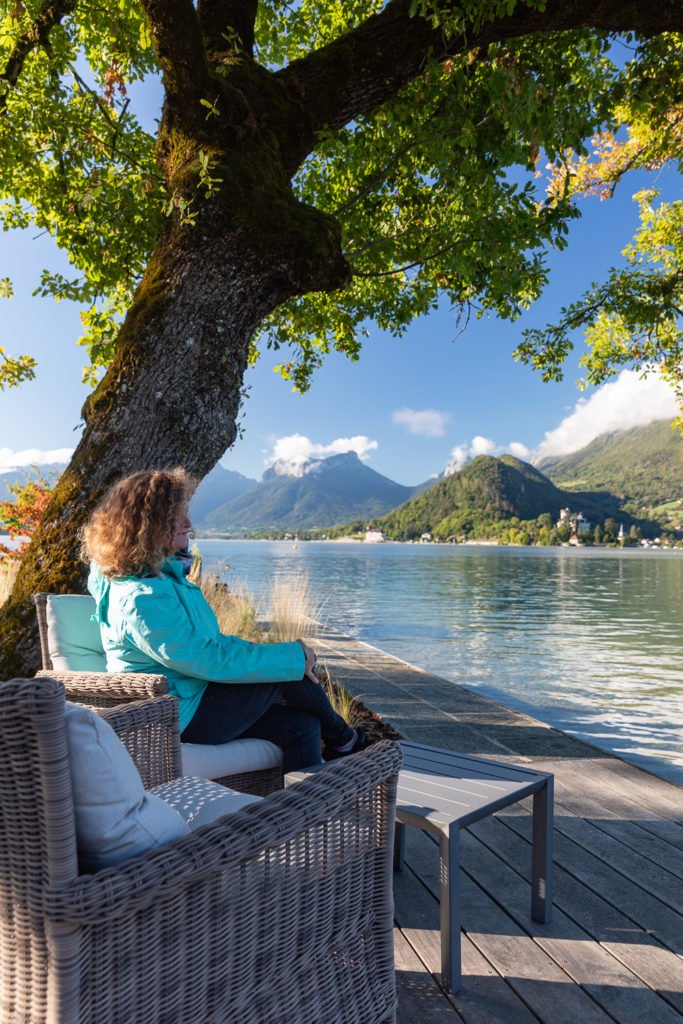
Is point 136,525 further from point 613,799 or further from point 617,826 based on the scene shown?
point 613,799

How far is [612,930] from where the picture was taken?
5.91 ft

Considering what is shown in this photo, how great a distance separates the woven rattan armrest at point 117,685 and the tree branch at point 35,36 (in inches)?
142

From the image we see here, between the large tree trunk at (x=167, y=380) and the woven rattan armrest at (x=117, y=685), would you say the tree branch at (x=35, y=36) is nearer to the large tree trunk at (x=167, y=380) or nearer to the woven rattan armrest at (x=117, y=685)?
the large tree trunk at (x=167, y=380)

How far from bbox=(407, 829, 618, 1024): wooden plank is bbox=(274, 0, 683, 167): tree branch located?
3639mm

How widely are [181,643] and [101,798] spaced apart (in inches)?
38.6

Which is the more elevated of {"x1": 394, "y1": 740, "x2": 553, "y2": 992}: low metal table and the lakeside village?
the lakeside village

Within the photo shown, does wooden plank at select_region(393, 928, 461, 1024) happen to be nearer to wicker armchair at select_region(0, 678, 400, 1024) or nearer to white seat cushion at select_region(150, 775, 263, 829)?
wicker armchair at select_region(0, 678, 400, 1024)

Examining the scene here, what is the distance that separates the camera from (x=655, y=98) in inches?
187

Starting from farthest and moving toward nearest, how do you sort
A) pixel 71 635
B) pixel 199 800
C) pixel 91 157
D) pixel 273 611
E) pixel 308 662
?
pixel 273 611
pixel 91 157
pixel 71 635
pixel 308 662
pixel 199 800

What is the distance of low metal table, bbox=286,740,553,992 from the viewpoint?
1556mm

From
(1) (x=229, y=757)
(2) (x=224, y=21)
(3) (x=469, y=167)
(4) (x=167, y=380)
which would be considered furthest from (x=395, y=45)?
(1) (x=229, y=757)

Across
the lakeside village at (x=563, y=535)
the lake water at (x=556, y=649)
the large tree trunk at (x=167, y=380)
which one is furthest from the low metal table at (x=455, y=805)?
the lakeside village at (x=563, y=535)

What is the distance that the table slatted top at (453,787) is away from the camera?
1.57 meters

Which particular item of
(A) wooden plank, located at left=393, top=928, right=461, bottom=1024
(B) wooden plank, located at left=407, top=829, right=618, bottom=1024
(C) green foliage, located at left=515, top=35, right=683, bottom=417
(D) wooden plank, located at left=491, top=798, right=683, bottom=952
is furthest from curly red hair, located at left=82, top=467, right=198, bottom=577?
(C) green foliage, located at left=515, top=35, right=683, bottom=417
